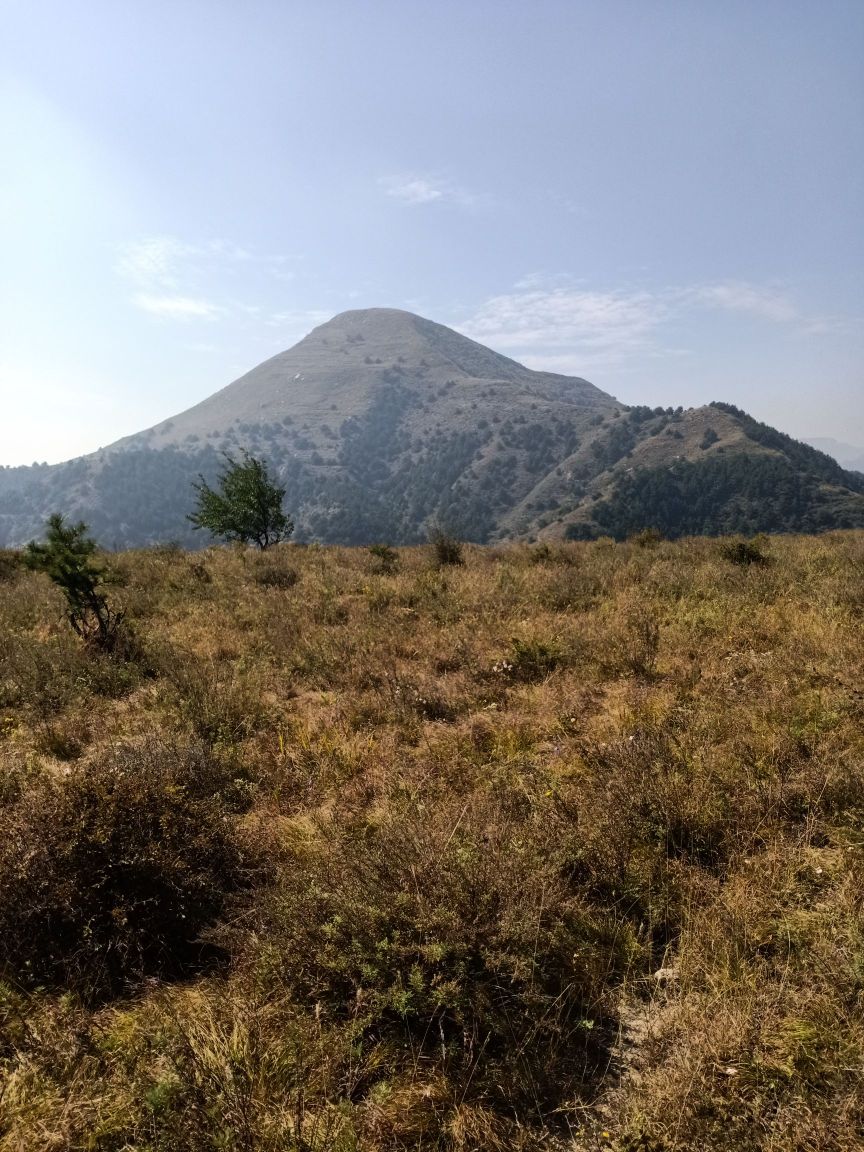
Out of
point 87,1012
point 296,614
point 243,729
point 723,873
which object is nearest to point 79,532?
point 296,614

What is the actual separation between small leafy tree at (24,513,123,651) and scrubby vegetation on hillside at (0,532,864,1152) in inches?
91.2

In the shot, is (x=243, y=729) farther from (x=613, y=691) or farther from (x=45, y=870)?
(x=613, y=691)

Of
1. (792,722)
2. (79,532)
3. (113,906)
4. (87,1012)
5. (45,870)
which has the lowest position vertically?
(87,1012)

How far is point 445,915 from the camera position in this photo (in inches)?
115

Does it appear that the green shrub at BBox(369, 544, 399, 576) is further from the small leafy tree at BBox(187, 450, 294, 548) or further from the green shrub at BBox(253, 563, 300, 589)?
the small leafy tree at BBox(187, 450, 294, 548)

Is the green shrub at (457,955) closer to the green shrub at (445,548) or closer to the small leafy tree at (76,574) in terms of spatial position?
the small leafy tree at (76,574)

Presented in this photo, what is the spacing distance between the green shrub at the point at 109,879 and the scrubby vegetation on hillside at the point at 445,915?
0.02 metres

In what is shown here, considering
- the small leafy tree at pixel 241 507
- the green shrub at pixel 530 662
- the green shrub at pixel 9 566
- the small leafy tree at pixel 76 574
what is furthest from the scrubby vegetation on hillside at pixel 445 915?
the small leafy tree at pixel 241 507

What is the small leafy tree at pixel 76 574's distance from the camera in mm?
8977

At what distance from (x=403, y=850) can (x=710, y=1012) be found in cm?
175

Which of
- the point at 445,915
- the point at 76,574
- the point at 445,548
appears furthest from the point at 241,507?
the point at 445,915

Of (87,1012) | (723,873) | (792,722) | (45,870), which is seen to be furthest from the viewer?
(792,722)

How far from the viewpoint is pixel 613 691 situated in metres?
6.48

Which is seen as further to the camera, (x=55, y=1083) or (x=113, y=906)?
(x=113, y=906)
